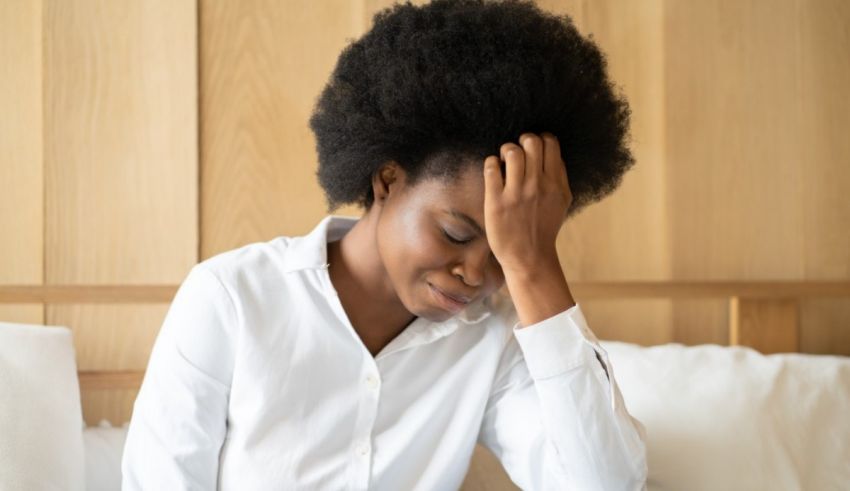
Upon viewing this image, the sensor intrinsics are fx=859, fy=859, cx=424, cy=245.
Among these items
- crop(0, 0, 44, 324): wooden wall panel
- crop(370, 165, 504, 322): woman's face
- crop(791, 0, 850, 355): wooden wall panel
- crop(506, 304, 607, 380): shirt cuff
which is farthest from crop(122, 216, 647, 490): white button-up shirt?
crop(791, 0, 850, 355): wooden wall panel

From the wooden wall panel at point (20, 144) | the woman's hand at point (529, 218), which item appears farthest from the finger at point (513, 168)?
the wooden wall panel at point (20, 144)

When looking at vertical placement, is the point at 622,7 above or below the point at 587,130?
above

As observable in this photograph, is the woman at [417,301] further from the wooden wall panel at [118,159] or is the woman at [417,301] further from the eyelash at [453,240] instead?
the wooden wall panel at [118,159]

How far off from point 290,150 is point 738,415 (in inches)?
37.7

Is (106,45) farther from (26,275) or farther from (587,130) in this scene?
(587,130)

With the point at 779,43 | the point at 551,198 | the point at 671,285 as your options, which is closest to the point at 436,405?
the point at 551,198

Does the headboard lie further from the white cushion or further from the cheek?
the cheek

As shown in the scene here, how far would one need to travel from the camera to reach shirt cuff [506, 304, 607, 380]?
106cm

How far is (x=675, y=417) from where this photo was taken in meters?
1.43

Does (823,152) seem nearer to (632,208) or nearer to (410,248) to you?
(632,208)

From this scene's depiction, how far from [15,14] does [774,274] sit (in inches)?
64.5

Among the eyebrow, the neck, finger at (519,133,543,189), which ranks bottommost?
the neck

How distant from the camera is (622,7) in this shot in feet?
6.01

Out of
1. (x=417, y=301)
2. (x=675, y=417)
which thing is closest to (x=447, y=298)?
(x=417, y=301)
